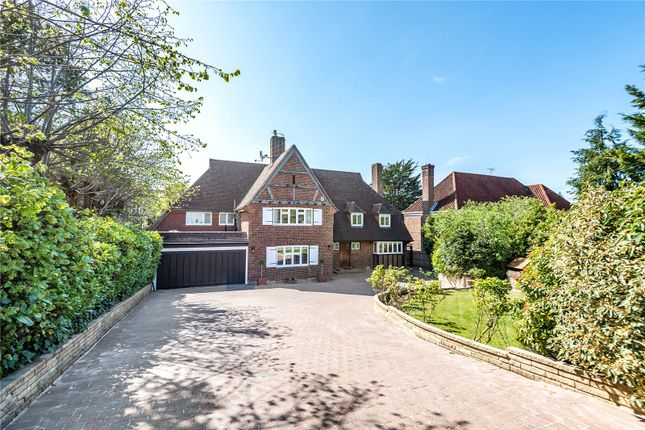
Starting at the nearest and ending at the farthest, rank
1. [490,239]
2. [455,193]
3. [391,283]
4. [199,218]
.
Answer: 1. [391,283]
2. [490,239]
3. [199,218]
4. [455,193]

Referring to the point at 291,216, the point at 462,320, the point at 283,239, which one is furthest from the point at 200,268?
the point at 462,320

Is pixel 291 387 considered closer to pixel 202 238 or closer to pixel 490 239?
pixel 202 238

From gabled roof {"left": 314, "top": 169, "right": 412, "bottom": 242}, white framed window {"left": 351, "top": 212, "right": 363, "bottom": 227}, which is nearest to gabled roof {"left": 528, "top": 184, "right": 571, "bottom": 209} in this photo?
gabled roof {"left": 314, "top": 169, "right": 412, "bottom": 242}

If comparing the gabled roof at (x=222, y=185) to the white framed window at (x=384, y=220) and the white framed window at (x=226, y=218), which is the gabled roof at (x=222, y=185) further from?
the white framed window at (x=384, y=220)

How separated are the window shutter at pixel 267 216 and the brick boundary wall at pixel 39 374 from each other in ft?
37.9

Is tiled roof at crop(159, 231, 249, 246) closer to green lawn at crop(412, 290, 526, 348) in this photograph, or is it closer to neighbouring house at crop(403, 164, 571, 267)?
green lawn at crop(412, 290, 526, 348)

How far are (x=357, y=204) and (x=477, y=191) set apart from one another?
43.8 ft

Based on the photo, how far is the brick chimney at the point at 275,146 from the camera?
2234 centimetres

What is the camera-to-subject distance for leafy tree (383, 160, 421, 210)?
43969 mm

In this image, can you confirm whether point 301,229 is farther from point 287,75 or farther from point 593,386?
point 593,386

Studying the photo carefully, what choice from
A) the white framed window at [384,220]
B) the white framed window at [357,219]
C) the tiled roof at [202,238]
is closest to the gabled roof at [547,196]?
the white framed window at [384,220]

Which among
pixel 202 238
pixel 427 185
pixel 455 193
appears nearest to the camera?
pixel 202 238

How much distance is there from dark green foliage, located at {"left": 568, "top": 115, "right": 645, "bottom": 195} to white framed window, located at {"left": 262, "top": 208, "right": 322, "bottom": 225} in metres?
17.2

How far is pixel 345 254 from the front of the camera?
24422 mm
